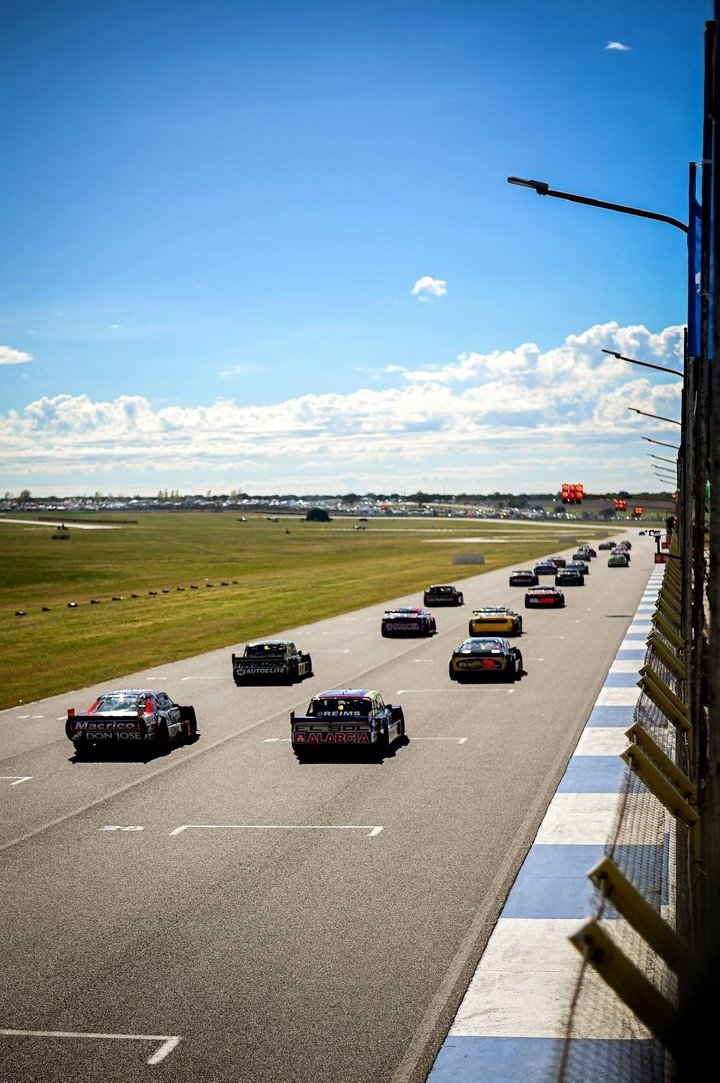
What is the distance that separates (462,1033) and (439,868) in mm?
5486

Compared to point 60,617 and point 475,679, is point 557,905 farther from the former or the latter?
point 60,617

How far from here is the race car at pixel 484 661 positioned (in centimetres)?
3591

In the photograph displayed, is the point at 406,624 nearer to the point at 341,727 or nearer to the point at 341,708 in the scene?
the point at 341,708

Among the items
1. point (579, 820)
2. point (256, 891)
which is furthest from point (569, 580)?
point (256, 891)

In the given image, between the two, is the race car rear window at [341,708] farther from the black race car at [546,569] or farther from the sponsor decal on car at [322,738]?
the black race car at [546,569]

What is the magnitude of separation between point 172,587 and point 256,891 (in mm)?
72841

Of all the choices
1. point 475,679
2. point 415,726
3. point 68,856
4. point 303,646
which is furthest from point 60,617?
point 68,856

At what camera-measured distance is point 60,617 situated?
6481 cm

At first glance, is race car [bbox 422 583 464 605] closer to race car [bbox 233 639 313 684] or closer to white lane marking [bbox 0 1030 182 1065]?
race car [bbox 233 639 313 684]

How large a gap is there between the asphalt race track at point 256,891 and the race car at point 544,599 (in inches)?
1247

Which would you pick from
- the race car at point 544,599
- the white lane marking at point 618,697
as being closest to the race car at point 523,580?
the race car at point 544,599

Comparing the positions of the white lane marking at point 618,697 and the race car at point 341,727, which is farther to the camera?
the white lane marking at point 618,697

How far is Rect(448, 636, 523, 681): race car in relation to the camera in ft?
118

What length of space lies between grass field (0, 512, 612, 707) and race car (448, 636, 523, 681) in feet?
36.9
